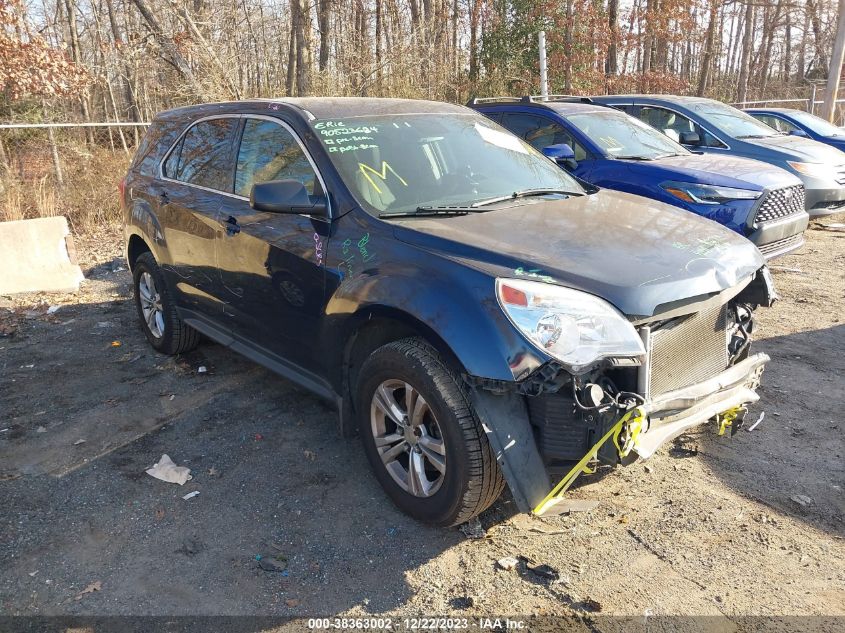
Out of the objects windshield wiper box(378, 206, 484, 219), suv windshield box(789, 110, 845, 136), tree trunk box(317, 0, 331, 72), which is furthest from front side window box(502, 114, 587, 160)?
tree trunk box(317, 0, 331, 72)

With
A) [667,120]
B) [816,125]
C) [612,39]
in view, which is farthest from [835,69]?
[667,120]

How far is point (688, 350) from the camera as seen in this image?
296 centimetres

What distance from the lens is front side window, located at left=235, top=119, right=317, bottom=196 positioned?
3.67m

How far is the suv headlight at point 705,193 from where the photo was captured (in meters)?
6.32

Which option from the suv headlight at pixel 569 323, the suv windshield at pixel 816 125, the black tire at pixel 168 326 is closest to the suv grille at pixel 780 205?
the suv headlight at pixel 569 323

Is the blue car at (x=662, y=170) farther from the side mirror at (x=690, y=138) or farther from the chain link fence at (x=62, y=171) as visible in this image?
the chain link fence at (x=62, y=171)

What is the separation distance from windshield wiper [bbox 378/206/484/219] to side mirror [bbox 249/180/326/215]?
37 cm

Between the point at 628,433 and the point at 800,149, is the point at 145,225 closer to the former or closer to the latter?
the point at 628,433

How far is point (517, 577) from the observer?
9.24 feet

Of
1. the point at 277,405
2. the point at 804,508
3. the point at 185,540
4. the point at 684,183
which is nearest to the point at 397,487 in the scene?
the point at 185,540

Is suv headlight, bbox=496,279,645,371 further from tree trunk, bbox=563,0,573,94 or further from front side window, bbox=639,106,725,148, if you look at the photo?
tree trunk, bbox=563,0,573,94

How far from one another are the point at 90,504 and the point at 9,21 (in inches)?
503

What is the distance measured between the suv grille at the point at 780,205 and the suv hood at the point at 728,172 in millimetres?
70

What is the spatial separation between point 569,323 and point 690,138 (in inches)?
302
